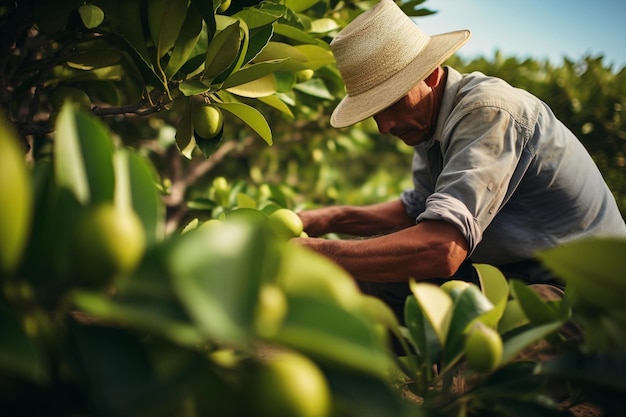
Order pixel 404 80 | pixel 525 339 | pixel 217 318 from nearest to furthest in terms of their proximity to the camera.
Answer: pixel 217 318
pixel 525 339
pixel 404 80

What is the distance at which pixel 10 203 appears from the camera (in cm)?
44

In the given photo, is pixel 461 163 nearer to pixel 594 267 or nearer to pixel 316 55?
pixel 316 55

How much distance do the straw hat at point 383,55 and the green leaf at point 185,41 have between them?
1.55 ft

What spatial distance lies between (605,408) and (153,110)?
1068mm

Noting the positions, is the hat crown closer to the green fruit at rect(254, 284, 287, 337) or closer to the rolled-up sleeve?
the rolled-up sleeve

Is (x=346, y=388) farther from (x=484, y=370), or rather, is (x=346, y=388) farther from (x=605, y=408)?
(x=605, y=408)

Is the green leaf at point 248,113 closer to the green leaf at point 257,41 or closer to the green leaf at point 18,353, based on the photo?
the green leaf at point 257,41

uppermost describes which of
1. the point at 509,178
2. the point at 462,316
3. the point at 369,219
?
the point at 462,316

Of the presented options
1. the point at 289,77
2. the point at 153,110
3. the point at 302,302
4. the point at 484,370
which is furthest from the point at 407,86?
the point at 302,302

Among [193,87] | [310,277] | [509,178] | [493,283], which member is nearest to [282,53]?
[193,87]

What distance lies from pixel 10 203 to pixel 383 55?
4.16 ft

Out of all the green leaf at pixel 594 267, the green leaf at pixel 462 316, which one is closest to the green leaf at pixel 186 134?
the green leaf at pixel 462 316

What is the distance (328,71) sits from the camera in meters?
1.84

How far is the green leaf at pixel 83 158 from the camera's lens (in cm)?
53
